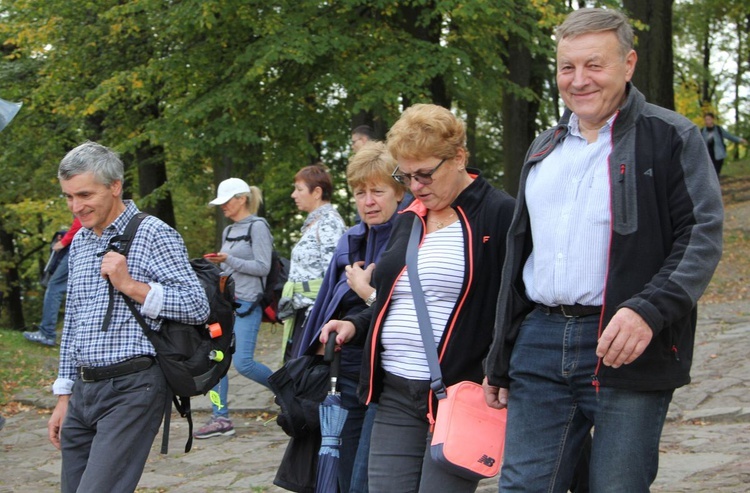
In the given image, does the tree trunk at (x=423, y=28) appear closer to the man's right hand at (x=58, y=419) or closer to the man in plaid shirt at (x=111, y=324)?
the man in plaid shirt at (x=111, y=324)

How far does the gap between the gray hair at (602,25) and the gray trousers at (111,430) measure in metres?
2.19

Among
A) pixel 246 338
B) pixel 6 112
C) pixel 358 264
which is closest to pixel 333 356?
pixel 358 264

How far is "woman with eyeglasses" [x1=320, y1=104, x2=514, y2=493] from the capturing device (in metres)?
3.77

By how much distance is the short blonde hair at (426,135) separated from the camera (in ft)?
12.5

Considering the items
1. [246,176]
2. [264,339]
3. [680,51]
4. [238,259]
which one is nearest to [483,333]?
[238,259]

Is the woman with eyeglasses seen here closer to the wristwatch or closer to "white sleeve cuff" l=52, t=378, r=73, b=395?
the wristwatch

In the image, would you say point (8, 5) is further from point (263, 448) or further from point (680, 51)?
point (680, 51)

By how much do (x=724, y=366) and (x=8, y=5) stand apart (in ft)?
46.2

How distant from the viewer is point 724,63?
37.6 m

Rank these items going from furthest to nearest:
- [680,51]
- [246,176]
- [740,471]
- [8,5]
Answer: [680,51]
[8,5]
[246,176]
[740,471]

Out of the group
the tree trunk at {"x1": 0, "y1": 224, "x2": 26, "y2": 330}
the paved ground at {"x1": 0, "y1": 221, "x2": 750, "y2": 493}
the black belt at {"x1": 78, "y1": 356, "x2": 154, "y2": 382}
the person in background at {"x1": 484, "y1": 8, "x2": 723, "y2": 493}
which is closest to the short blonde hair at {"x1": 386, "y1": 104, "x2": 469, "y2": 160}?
the person in background at {"x1": 484, "y1": 8, "x2": 723, "y2": 493}

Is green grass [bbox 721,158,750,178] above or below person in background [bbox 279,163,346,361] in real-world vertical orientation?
above

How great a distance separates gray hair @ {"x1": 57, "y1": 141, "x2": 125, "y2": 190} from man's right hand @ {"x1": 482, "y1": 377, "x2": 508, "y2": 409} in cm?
185

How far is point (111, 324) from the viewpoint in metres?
4.17
